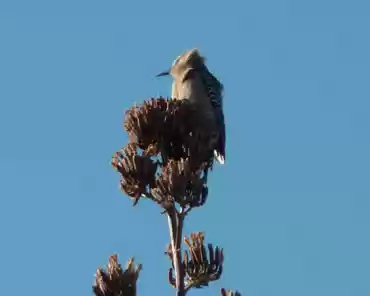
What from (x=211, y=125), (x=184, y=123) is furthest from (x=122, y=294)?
(x=211, y=125)

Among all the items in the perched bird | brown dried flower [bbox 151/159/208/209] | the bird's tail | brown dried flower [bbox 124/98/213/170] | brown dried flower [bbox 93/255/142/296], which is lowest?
brown dried flower [bbox 93/255/142/296]

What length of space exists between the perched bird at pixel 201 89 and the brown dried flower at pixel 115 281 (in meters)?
3.04

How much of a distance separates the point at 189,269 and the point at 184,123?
3.65ft

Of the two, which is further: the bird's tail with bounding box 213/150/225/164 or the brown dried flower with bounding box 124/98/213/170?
the bird's tail with bounding box 213/150/225/164

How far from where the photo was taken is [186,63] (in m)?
10.3

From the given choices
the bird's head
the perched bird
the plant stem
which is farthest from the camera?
the bird's head

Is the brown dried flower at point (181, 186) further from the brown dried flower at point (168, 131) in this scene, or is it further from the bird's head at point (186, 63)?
the bird's head at point (186, 63)

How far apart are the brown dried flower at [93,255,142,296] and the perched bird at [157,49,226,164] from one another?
3.04 metres

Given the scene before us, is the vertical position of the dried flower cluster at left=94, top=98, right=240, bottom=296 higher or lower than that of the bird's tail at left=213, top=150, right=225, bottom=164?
lower

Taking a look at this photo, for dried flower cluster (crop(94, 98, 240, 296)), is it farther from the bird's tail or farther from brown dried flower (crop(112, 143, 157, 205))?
the bird's tail

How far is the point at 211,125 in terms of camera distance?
932 cm

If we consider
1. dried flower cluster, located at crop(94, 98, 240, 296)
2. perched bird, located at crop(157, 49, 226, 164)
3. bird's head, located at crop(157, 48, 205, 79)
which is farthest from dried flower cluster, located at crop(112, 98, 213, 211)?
bird's head, located at crop(157, 48, 205, 79)

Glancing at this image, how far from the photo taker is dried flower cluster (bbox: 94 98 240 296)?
623 cm

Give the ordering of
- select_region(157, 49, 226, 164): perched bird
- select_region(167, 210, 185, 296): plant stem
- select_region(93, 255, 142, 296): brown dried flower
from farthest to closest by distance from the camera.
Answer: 1. select_region(157, 49, 226, 164): perched bird
2. select_region(167, 210, 185, 296): plant stem
3. select_region(93, 255, 142, 296): brown dried flower
